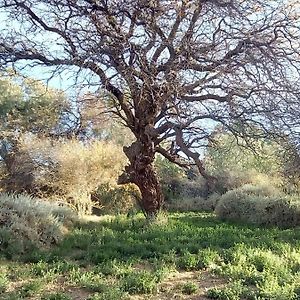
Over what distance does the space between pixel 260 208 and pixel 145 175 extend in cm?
408

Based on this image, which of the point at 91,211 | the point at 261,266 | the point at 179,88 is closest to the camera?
the point at 261,266

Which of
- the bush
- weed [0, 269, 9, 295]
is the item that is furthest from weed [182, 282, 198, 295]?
the bush

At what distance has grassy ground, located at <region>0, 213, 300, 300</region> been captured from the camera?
490 centimetres

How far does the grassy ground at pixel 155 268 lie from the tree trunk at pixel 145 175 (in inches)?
52.7

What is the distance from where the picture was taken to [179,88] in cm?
729

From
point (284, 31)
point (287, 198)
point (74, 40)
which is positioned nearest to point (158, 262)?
point (74, 40)

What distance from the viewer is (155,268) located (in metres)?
5.97

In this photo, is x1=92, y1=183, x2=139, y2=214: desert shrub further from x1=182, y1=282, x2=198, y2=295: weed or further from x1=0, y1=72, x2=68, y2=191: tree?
x1=182, y1=282, x2=198, y2=295: weed

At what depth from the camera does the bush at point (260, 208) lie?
1190 centimetres

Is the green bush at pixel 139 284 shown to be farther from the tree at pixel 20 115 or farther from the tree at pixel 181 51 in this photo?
the tree at pixel 20 115

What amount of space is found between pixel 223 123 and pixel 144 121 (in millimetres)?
2076

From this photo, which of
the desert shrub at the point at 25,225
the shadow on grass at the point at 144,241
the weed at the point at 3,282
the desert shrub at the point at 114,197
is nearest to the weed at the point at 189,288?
the shadow on grass at the point at 144,241

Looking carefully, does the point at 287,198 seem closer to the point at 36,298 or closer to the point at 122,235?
the point at 122,235

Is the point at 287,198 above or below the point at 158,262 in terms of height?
above
